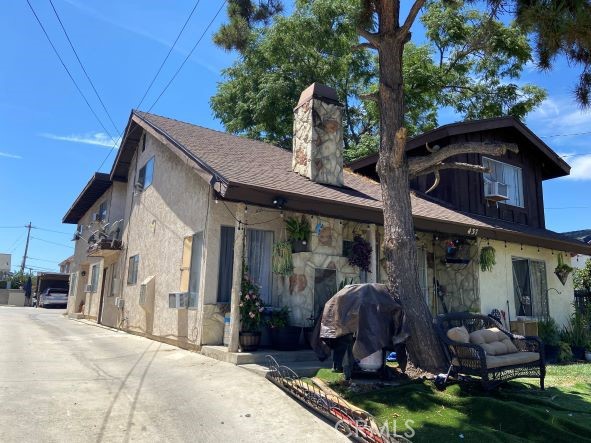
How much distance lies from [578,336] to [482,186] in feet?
15.3

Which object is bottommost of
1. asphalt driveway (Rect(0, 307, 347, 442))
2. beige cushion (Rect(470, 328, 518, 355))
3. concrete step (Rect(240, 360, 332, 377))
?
asphalt driveway (Rect(0, 307, 347, 442))

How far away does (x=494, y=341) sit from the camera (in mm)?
7223

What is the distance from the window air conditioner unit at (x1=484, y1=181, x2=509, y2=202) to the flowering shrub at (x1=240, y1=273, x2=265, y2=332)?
8469 millimetres

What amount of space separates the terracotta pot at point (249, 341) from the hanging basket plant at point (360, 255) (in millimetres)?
2703

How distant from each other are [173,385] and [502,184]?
11571 millimetres

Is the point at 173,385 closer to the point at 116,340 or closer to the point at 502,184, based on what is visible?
the point at 116,340

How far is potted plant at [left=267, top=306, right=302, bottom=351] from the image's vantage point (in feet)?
28.0

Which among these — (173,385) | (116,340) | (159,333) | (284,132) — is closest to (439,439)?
(173,385)

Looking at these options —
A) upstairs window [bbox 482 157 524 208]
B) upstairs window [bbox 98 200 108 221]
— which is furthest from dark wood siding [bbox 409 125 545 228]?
upstairs window [bbox 98 200 108 221]

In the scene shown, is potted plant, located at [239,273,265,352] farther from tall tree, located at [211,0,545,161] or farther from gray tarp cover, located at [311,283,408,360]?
tall tree, located at [211,0,545,161]

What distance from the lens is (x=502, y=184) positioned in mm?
14125

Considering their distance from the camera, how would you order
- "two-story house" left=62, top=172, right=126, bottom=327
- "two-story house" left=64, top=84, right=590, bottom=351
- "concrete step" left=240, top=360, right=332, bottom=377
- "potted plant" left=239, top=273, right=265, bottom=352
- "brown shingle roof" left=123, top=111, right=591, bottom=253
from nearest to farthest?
"concrete step" left=240, top=360, right=332, bottom=377, "potted plant" left=239, top=273, right=265, bottom=352, "brown shingle roof" left=123, top=111, right=591, bottom=253, "two-story house" left=64, top=84, right=590, bottom=351, "two-story house" left=62, top=172, right=126, bottom=327

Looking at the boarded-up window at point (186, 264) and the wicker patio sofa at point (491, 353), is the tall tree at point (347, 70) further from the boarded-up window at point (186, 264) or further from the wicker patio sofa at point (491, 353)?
the wicker patio sofa at point (491, 353)

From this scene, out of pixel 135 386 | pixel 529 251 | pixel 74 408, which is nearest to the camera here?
pixel 74 408
